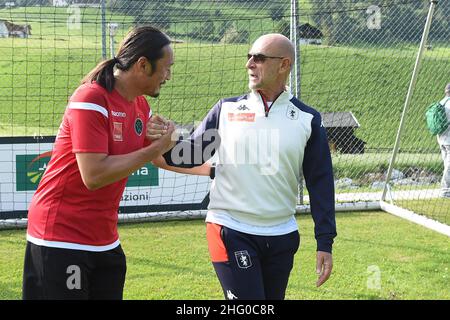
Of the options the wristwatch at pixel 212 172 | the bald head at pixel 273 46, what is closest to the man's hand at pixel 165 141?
the wristwatch at pixel 212 172

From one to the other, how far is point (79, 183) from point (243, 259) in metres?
1.10

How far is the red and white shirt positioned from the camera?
3.49 metres

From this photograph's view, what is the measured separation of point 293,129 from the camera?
4.33 metres

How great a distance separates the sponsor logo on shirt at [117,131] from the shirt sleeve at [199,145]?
879 mm

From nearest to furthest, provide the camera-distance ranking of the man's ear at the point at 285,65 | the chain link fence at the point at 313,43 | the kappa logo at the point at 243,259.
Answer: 1. the kappa logo at the point at 243,259
2. the man's ear at the point at 285,65
3. the chain link fence at the point at 313,43

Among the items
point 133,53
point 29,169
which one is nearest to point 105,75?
point 133,53

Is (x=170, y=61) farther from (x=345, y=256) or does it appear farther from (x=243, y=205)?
(x=345, y=256)

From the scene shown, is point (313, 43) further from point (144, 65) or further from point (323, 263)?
→ point (144, 65)

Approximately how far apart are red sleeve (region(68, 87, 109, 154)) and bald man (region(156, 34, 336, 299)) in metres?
1.03

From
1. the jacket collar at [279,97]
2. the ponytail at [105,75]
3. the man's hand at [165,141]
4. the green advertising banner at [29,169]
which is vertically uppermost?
the ponytail at [105,75]

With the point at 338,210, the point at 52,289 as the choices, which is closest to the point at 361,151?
the point at 338,210

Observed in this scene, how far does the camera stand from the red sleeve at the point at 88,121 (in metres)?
3.45

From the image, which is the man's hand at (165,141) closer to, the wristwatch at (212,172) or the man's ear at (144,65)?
the man's ear at (144,65)

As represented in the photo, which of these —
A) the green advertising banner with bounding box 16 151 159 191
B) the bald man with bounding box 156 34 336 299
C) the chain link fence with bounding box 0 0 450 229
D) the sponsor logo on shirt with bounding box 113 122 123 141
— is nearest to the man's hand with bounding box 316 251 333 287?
the bald man with bounding box 156 34 336 299
